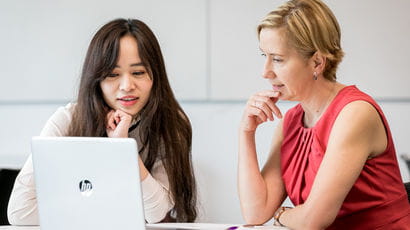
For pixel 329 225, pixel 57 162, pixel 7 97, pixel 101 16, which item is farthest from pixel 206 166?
pixel 57 162

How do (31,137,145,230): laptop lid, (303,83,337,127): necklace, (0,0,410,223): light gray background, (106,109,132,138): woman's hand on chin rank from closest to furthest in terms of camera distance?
(31,137,145,230): laptop lid → (303,83,337,127): necklace → (106,109,132,138): woman's hand on chin → (0,0,410,223): light gray background

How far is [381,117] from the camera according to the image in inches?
70.5

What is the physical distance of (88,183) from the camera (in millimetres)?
1490

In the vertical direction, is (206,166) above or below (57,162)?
below

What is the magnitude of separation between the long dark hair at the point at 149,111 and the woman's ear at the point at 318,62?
0.64m

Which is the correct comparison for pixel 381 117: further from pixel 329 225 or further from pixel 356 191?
pixel 329 225

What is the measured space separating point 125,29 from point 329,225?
101 centimetres

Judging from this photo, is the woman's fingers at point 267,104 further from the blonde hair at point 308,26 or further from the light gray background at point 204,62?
the light gray background at point 204,62

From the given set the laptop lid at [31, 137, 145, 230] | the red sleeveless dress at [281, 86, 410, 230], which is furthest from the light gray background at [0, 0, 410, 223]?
the laptop lid at [31, 137, 145, 230]

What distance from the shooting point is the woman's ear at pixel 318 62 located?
183 centimetres

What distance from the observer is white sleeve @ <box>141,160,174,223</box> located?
2055 millimetres

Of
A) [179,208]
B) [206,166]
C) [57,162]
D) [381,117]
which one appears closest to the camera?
[57,162]

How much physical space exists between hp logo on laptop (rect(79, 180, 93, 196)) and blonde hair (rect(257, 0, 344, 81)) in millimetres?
721

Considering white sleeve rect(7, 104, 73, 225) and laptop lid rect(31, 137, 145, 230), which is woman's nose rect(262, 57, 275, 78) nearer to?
laptop lid rect(31, 137, 145, 230)
